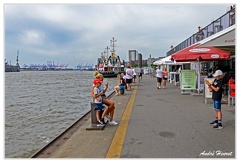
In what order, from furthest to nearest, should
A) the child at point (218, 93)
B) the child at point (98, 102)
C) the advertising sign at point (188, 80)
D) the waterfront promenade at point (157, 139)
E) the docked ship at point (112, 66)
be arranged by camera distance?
the docked ship at point (112, 66) → the advertising sign at point (188, 80) → the child at point (98, 102) → the child at point (218, 93) → the waterfront promenade at point (157, 139)

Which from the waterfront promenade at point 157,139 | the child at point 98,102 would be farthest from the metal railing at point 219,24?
the child at point 98,102

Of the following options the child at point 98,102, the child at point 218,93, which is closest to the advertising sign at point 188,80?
the child at point 218,93

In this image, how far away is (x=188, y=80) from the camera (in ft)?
37.5

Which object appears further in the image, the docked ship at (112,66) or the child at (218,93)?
the docked ship at (112,66)

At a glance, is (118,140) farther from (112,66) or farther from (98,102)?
(112,66)

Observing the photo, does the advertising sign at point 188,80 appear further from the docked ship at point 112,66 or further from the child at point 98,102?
the docked ship at point 112,66

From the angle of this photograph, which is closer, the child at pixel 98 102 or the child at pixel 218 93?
the child at pixel 218 93

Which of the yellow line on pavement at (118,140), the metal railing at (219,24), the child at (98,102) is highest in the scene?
the metal railing at (219,24)

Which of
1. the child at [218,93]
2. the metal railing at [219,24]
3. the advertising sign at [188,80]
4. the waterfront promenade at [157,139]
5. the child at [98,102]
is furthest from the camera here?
the advertising sign at [188,80]

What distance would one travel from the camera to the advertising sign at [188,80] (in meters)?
11.4

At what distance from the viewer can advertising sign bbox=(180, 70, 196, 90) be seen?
11359 mm

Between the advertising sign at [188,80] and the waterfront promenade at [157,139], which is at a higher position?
the advertising sign at [188,80]

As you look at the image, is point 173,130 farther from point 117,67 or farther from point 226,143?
point 117,67

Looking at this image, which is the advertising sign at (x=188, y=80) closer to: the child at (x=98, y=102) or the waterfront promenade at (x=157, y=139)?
the waterfront promenade at (x=157, y=139)
